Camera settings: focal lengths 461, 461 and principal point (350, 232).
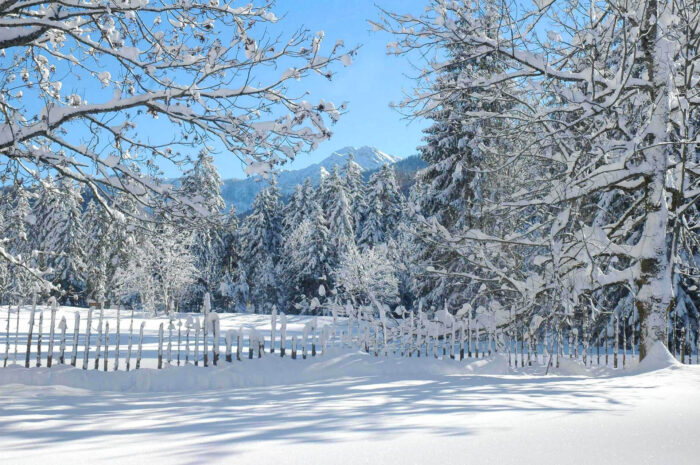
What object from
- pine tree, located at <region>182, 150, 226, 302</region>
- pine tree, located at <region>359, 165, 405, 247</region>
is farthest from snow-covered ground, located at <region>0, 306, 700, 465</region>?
pine tree, located at <region>359, 165, 405, 247</region>

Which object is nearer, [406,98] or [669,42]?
[669,42]

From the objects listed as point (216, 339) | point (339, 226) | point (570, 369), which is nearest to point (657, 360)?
point (570, 369)

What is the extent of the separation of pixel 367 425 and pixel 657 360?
642 centimetres

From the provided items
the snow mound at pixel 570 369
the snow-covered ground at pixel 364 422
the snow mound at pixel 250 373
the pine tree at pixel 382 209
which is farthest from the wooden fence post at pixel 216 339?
the pine tree at pixel 382 209

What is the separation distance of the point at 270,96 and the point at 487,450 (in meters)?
5.09

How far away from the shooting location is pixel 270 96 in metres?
6.31

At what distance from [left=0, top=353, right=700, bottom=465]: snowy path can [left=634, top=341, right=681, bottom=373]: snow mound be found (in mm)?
1782

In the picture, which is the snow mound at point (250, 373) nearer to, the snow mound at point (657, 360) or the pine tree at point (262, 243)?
the snow mound at point (657, 360)

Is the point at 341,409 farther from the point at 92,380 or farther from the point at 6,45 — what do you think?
the point at 6,45

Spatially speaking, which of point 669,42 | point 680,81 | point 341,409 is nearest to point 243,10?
point 341,409

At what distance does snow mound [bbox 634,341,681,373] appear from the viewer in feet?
24.1

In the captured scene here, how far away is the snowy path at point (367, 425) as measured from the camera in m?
2.83

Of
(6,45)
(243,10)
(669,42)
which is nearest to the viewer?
(6,45)

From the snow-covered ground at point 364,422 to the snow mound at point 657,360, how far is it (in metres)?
0.59
